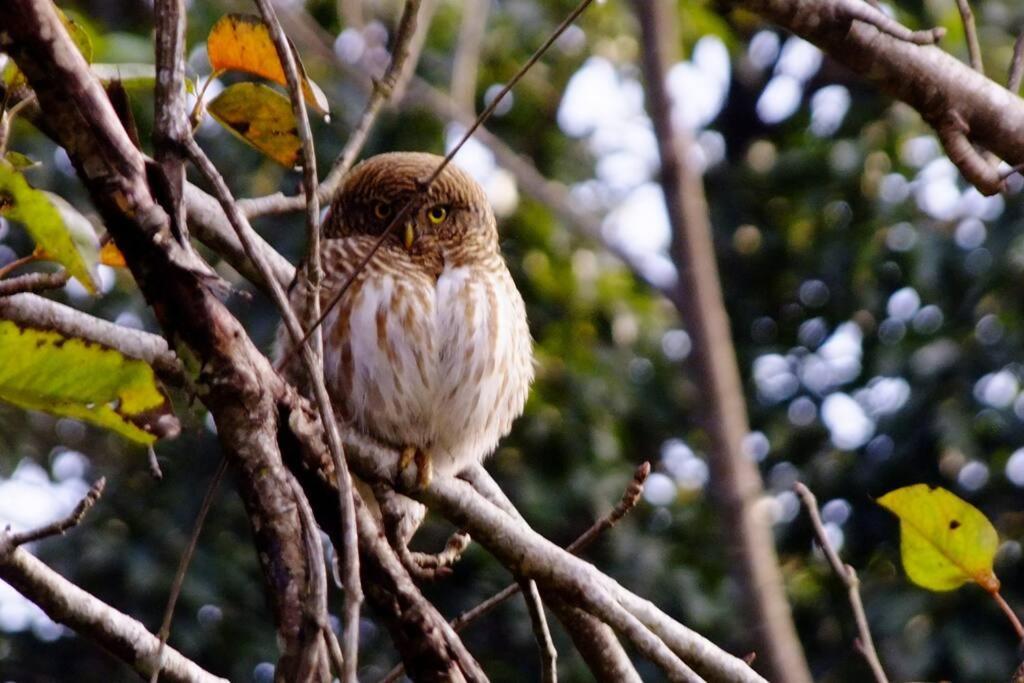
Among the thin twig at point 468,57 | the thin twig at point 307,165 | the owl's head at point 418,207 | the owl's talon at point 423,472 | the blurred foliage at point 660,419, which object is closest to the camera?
the thin twig at point 307,165

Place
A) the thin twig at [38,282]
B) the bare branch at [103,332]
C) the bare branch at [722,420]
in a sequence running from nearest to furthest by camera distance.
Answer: the thin twig at [38,282] < the bare branch at [103,332] < the bare branch at [722,420]

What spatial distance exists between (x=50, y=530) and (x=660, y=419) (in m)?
4.83

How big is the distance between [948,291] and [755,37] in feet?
9.42

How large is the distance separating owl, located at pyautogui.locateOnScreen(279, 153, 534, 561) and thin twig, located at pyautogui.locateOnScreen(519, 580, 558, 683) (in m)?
0.56

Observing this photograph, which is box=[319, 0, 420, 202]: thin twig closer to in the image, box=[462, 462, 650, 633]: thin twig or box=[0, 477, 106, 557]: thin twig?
box=[0, 477, 106, 557]: thin twig

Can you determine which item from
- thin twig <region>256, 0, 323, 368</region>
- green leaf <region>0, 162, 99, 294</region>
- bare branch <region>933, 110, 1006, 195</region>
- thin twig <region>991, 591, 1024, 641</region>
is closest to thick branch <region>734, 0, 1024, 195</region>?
bare branch <region>933, 110, 1006, 195</region>

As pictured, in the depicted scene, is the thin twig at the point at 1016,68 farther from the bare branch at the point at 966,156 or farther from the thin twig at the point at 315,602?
the thin twig at the point at 315,602

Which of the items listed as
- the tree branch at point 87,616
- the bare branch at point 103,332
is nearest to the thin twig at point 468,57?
the bare branch at point 103,332

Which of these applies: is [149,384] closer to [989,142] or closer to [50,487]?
[989,142]

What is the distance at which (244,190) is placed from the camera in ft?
21.2

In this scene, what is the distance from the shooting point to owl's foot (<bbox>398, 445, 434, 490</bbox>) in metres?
2.82

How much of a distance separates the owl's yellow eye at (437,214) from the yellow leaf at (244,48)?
4.13ft

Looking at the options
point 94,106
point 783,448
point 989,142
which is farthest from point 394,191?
point 783,448

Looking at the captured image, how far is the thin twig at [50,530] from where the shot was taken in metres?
2.27
